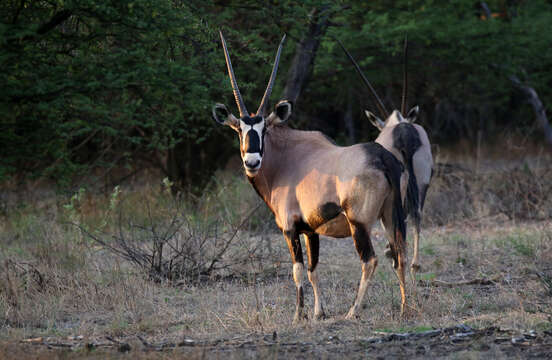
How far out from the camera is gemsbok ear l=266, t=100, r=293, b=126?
665 cm

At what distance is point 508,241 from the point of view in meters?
9.77

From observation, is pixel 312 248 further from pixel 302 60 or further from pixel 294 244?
pixel 302 60

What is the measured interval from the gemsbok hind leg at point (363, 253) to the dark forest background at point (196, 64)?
3.47 m

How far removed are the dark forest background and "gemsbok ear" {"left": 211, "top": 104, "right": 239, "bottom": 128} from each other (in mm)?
1666

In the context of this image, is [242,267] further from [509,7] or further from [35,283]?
[509,7]

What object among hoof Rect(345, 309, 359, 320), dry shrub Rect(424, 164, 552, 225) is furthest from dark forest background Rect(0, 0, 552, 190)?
hoof Rect(345, 309, 359, 320)

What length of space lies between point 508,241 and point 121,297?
562cm

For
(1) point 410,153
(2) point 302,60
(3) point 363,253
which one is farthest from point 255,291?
(2) point 302,60

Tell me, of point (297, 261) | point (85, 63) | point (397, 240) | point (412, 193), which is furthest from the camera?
point (85, 63)

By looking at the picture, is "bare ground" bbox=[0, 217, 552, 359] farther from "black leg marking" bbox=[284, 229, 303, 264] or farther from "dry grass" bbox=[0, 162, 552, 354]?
"black leg marking" bbox=[284, 229, 303, 264]

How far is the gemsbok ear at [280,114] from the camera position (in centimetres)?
665

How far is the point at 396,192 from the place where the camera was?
602 cm

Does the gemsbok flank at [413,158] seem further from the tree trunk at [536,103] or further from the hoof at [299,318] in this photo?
the tree trunk at [536,103]

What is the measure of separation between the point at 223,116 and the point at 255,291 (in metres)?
1.81
